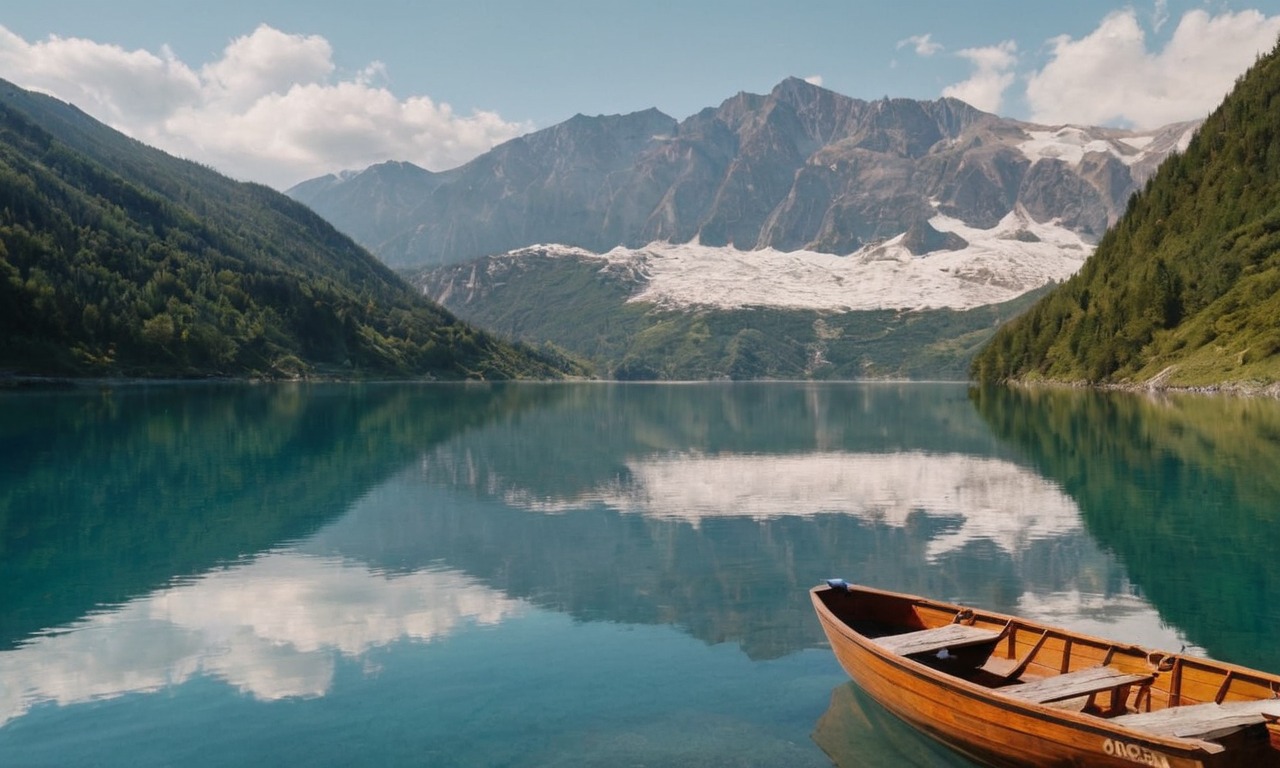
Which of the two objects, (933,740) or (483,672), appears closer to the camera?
(933,740)

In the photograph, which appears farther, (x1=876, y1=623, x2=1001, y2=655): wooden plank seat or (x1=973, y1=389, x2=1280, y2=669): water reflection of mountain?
(x1=973, y1=389, x2=1280, y2=669): water reflection of mountain

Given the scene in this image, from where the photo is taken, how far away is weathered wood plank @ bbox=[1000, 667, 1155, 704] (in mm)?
18516

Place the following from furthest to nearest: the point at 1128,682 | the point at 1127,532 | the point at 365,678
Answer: the point at 1127,532, the point at 365,678, the point at 1128,682

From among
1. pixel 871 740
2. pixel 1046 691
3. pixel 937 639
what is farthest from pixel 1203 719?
pixel 871 740

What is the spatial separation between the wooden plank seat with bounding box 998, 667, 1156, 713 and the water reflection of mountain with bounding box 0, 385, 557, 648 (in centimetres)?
3104

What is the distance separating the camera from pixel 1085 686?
1881 centimetres

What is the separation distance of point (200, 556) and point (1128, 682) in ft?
131

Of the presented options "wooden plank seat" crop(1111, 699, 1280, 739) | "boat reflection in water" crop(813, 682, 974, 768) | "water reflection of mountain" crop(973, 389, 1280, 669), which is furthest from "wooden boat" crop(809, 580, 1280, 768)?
"water reflection of mountain" crop(973, 389, 1280, 669)

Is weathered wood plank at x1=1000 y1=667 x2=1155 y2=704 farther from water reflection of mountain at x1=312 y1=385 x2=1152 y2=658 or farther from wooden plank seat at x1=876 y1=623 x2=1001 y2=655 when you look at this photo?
water reflection of mountain at x1=312 y1=385 x2=1152 y2=658

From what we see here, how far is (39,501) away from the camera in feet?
183

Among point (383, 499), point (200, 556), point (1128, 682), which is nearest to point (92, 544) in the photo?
point (200, 556)

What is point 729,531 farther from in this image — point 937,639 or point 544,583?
point 937,639

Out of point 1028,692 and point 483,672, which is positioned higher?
point 1028,692

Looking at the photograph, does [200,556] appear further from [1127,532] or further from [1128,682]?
[1127,532]
